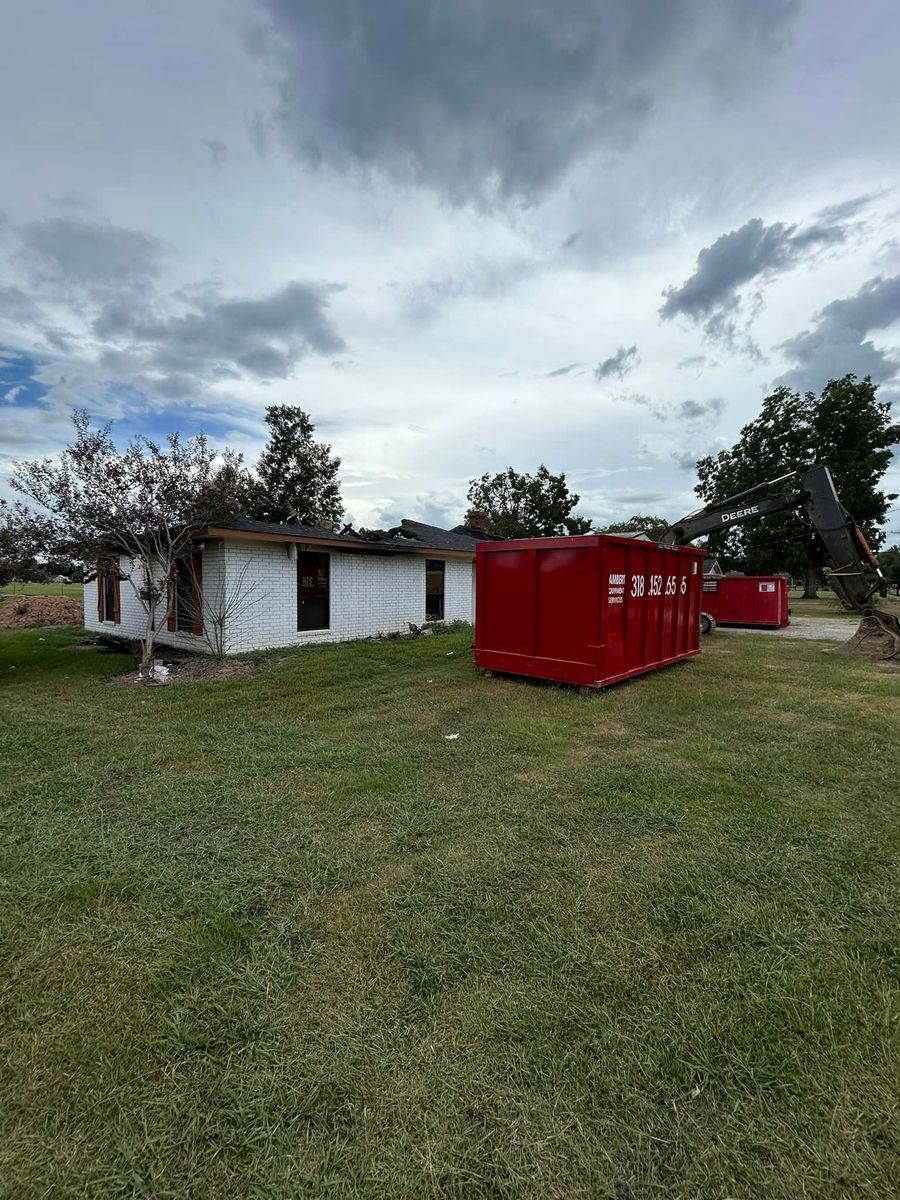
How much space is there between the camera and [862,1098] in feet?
5.16

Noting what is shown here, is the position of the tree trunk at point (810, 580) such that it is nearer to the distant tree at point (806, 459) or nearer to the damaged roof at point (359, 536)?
the distant tree at point (806, 459)

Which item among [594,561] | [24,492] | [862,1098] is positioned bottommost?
[862,1098]

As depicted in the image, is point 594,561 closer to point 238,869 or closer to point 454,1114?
point 238,869

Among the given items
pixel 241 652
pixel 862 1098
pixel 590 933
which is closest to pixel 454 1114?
pixel 590 933

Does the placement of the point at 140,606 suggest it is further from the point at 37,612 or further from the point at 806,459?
the point at 806,459

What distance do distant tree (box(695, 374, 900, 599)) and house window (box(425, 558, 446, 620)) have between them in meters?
21.2

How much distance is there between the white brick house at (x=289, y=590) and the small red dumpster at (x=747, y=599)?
7909mm

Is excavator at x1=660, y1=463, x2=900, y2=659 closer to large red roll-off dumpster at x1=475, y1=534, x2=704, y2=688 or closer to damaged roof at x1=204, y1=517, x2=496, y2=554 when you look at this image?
large red roll-off dumpster at x1=475, y1=534, x2=704, y2=688

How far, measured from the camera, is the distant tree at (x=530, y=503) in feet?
123

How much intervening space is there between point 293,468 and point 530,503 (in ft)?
56.9

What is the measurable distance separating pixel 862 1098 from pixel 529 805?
83.5 inches

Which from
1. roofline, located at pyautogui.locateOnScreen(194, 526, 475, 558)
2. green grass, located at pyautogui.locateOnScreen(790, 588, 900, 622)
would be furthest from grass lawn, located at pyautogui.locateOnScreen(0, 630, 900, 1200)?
green grass, located at pyautogui.locateOnScreen(790, 588, 900, 622)

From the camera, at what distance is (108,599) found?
543 inches

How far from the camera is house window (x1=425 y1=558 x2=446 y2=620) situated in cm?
1397
